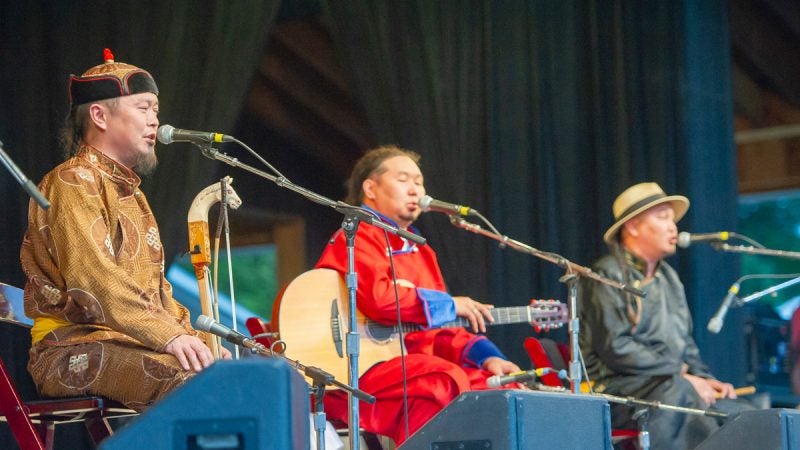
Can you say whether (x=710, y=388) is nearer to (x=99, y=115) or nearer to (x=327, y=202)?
(x=327, y=202)

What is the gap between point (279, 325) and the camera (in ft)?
13.3

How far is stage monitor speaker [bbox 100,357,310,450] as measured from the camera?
165 centimetres

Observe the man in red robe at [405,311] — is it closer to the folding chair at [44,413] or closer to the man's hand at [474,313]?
the man's hand at [474,313]

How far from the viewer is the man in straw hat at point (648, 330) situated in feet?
15.4

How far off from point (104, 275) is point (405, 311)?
1.46 meters

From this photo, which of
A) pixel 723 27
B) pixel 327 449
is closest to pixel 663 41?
pixel 723 27

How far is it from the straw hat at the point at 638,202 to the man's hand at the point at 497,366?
1.13 metres

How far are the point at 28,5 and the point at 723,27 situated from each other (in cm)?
391

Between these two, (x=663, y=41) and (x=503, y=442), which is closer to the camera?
(x=503, y=442)

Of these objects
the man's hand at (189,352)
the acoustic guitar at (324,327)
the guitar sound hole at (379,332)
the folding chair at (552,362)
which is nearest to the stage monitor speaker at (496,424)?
the man's hand at (189,352)

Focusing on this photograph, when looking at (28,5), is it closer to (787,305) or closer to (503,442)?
(787,305)

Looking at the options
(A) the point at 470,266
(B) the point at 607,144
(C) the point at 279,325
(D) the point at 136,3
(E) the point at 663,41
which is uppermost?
(D) the point at 136,3

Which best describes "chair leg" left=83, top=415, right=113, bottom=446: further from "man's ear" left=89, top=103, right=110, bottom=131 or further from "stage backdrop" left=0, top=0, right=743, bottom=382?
Answer: "stage backdrop" left=0, top=0, right=743, bottom=382

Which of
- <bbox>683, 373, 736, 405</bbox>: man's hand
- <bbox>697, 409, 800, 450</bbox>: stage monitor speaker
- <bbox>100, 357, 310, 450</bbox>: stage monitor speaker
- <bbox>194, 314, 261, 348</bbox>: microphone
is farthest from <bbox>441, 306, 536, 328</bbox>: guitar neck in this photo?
<bbox>100, 357, 310, 450</bbox>: stage monitor speaker
